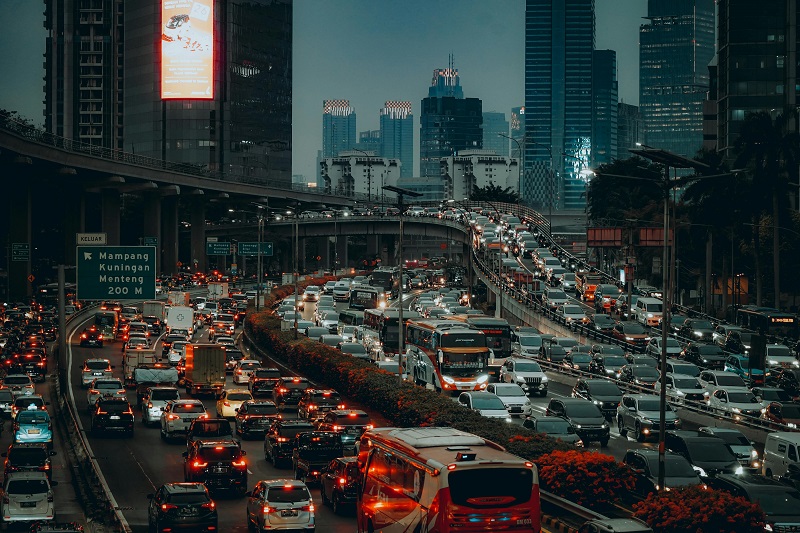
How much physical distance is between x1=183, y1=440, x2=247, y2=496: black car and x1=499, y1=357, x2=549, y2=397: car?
2290 centimetres

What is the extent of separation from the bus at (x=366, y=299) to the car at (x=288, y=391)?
149 feet

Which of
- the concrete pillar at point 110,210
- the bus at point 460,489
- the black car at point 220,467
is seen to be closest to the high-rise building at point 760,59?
the concrete pillar at point 110,210

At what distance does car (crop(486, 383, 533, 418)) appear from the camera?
43844mm

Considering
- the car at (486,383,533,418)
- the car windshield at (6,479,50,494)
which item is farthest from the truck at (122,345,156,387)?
the car windshield at (6,479,50,494)

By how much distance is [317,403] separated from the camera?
43594mm

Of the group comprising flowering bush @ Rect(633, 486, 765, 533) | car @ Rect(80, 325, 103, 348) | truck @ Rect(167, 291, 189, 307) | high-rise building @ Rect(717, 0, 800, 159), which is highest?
high-rise building @ Rect(717, 0, 800, 159)

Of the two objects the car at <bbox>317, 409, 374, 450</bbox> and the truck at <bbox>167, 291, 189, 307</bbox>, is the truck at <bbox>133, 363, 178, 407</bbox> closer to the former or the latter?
the car at <bbox>317, 409, 374, 450</bbox>

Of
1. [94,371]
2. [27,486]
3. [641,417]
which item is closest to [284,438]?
[27,486]

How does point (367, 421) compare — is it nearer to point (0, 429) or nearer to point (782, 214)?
point (0, 429)

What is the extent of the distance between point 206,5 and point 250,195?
45.9 meters

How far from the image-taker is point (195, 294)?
117375 mm

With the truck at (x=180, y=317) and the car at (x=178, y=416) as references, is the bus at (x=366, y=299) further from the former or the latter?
the car at (x=178, y=416)

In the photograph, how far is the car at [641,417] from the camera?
39094mm

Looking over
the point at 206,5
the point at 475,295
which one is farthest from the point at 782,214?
the point at 206,5
